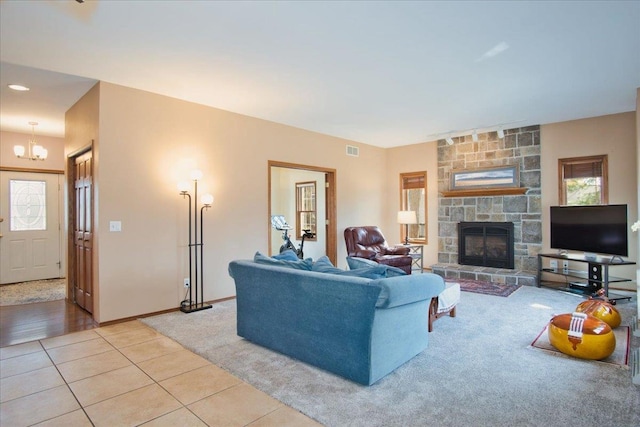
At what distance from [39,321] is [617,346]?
6.08 meters

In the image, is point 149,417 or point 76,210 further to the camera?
point 76,210

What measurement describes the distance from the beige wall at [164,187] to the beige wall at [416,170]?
312 centimetres

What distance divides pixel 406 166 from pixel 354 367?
5995 millimetres

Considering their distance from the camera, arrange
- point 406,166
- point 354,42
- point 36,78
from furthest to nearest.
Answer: point 406,166
point 36,78
point 354,42

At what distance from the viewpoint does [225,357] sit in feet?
10.2

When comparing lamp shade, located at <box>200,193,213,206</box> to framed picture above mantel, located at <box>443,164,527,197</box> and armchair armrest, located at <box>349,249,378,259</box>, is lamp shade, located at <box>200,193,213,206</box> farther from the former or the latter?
framed picture above mantel, located at <box>443,164,527,197</box>

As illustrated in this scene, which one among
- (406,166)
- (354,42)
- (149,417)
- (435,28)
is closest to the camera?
(149,417)

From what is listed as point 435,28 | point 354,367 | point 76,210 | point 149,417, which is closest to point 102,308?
point 76,210

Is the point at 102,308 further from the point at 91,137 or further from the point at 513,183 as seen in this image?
the point at 513,183

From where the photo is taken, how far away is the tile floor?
2.20m

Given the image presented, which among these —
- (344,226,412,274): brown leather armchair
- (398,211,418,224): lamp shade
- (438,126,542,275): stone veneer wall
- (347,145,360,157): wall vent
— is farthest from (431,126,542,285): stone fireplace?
(347,145,360,157): wall vent

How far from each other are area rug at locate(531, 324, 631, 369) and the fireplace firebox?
9.05 feet

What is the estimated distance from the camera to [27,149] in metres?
6.39

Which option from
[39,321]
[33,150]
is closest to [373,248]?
[39,321]
